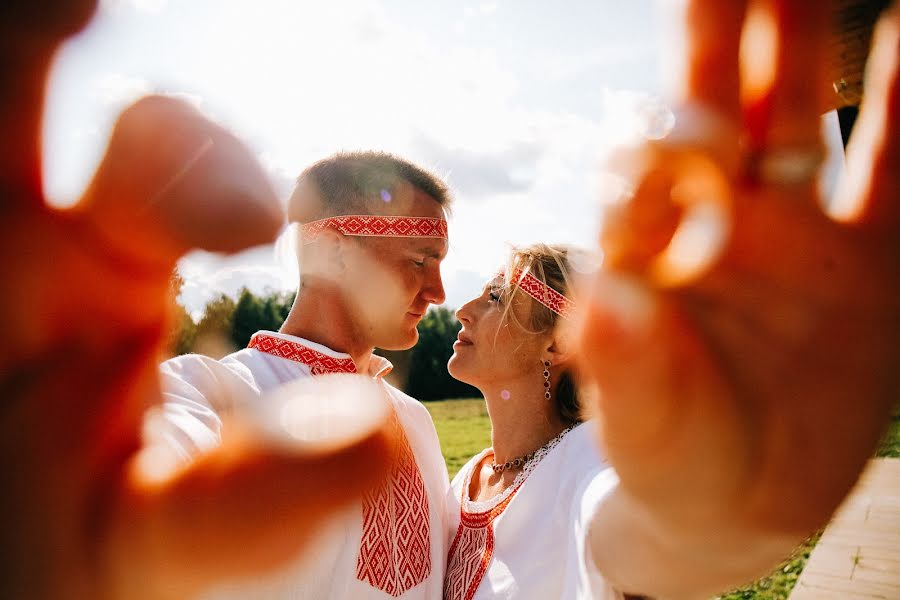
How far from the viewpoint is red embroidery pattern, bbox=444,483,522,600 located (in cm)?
196

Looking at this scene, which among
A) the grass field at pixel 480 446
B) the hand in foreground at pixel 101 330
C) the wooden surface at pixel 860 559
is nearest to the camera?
the hand in foreground at pixel 101 330

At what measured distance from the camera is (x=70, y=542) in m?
0.33

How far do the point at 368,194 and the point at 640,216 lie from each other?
2111mm

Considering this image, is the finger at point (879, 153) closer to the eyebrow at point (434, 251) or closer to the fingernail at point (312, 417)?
the fingernail at point (312, 417)

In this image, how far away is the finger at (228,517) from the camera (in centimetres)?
33

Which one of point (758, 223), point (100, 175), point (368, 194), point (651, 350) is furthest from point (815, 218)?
point (368, 194)

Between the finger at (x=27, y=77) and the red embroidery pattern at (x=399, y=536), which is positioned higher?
the finger at (x=27, y=77)

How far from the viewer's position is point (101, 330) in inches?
12.2

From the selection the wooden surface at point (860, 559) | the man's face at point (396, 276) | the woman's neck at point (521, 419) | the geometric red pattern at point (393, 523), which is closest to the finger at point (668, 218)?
the geometric red pattern at point (393, 523)

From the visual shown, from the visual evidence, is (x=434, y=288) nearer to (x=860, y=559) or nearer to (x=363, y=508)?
(x=363, y=508)

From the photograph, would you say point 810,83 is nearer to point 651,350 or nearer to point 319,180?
point 651,350

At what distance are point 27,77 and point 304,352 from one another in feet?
5.97

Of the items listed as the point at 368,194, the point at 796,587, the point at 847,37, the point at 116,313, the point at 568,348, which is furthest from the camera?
the point at 796,587

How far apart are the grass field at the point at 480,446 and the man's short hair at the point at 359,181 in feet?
6.09
